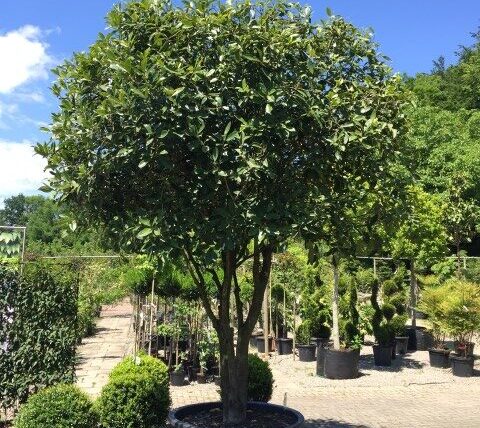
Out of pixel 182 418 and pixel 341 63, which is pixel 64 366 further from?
pixel 341 63

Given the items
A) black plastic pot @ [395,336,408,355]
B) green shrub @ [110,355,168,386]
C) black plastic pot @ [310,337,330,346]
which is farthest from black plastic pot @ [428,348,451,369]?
green shrub @ [110,355,168,386]

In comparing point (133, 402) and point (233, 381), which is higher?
point (233, 381)

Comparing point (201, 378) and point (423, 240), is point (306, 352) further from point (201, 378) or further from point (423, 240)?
point (423, 240)

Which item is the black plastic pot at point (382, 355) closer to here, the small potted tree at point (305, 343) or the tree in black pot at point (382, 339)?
the tree in black pot at point (382, 339)

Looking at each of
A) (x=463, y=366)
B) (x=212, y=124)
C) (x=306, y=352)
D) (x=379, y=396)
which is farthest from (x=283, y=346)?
(x=212, y=124)

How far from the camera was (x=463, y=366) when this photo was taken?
1116 cm

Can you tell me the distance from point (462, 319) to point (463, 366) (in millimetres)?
907

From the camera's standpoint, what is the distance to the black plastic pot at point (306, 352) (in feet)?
41.8

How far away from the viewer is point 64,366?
22.2ft

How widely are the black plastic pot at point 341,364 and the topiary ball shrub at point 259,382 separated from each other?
12.3 feet

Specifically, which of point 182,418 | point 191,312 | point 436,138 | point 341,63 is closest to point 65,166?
point 341,63

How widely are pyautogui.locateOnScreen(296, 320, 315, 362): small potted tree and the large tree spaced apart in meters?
8.41

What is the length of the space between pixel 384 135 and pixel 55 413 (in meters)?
4.15

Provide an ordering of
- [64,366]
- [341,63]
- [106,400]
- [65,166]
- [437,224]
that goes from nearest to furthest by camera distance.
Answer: [65,166], [341,63], [106,400], [64,366], [437,224]
